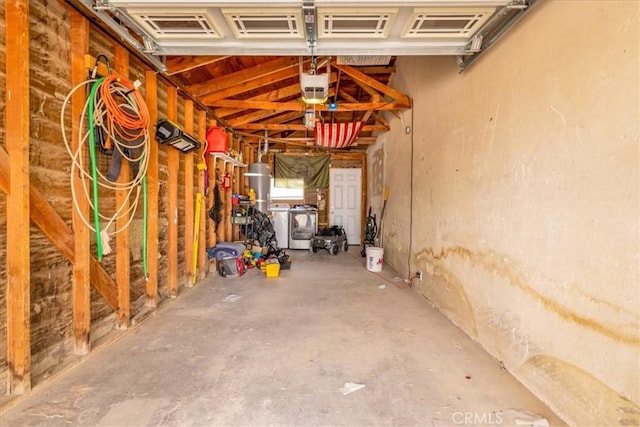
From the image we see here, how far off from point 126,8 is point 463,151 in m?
2.71

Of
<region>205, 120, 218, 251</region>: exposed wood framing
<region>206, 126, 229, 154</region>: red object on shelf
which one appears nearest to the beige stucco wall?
<region>206, 126, 229, 154</region>: red object on shelf

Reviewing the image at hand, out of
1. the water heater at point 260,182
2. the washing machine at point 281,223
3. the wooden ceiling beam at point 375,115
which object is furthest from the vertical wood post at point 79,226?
A: the washing machine at point 281,223

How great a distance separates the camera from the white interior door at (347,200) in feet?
26.0

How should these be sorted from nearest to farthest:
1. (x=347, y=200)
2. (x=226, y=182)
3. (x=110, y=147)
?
(x=110, y=147) < (x=226, y=182) < (x=347, y=200)

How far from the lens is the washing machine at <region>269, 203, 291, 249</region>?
23.7ft

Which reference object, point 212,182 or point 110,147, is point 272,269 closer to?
point 212,182

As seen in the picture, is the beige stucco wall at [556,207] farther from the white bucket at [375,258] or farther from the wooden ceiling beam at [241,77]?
the wooden ceiling beam at [241,77]

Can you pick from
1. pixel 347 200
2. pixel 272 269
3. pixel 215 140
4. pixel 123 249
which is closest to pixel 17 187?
pixel 123 249

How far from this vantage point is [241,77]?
3.93 meters

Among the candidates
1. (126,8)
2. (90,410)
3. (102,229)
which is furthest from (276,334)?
(126,8)

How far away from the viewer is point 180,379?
1808mm

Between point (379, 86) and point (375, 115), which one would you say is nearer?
point (379, 86)

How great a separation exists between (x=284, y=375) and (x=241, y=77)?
3.66 meters

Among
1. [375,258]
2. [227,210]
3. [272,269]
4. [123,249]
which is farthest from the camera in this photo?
[227,210]
